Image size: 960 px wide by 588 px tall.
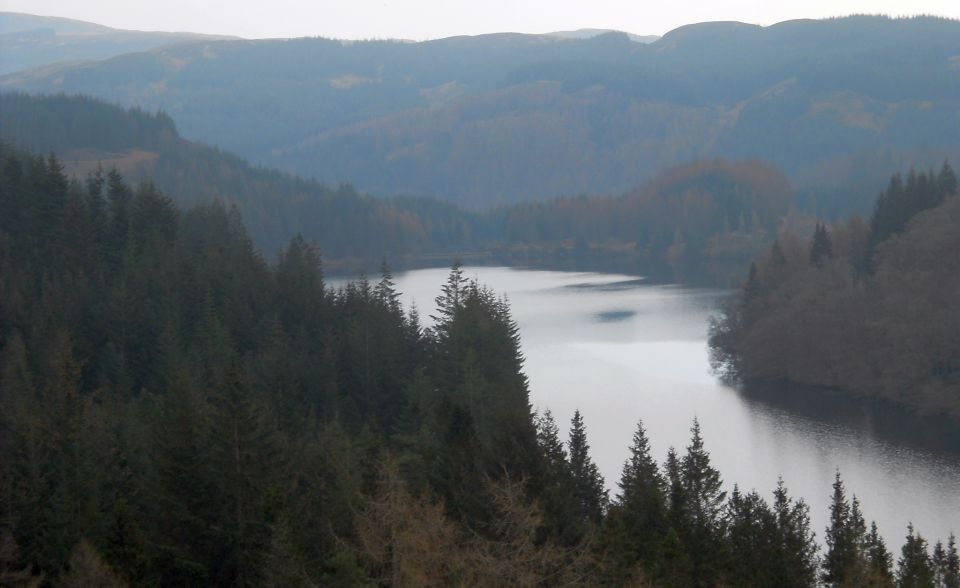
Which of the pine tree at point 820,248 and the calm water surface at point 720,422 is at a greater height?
the pine tree at point 820,248

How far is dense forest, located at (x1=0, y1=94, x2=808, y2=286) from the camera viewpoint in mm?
104125

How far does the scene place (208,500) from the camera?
14758 millimetres

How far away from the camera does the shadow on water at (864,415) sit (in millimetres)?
34469

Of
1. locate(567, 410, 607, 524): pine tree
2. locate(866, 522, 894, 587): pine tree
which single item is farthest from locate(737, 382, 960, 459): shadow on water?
locate(567, 410, 607, 524): pine tree

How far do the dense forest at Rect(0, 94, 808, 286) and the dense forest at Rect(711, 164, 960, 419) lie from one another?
36472 mm

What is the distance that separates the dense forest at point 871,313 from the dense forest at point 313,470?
15.5 meters

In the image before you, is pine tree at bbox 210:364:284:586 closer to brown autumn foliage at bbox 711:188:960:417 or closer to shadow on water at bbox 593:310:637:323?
brown autumn foliage at bbox 711:188:960:417

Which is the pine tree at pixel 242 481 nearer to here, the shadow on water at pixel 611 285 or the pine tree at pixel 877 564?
the pine tree at pixel 877 564

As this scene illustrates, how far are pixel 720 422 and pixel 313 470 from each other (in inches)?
864

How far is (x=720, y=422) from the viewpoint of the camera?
122 ft

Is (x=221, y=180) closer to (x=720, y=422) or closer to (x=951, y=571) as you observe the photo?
(x=720, y=422)

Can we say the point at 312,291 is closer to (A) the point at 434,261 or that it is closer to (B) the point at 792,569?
(B) the point at 792,569

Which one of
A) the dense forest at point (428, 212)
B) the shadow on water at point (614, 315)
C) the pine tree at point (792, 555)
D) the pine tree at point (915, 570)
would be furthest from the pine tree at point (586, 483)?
the dense forest at point (428, 212)

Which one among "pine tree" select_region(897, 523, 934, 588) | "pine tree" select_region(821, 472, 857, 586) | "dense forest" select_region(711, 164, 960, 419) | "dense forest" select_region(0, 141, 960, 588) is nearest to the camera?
"dense forest" select_region(0, 141, 960, 588)
